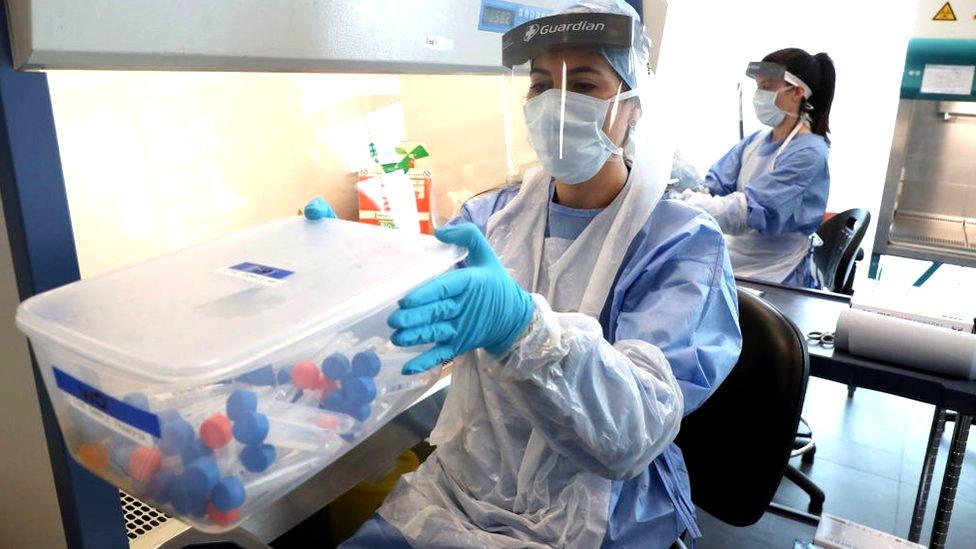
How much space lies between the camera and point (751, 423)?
1.21m

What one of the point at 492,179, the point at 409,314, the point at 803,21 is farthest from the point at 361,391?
the point at 803,21

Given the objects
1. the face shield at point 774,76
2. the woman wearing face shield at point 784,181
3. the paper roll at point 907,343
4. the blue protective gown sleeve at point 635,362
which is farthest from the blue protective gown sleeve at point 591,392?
the face shield at point 774,76

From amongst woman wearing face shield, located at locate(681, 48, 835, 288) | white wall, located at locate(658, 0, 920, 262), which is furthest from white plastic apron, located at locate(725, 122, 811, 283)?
white wall, located at locate(658, 0, 920, 262)

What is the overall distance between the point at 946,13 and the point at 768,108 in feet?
3.89

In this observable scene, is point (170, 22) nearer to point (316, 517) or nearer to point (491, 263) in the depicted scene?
point (491, 263)

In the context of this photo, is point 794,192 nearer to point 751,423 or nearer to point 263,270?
point 751,423

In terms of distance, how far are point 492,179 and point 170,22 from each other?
1185mm

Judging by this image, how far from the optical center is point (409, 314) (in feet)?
2.13

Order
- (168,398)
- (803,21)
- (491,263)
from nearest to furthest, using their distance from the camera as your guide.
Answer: (168,398), (491,263), (803,21)

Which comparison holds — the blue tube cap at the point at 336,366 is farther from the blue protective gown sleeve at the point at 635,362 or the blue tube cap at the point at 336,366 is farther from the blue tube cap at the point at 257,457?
the blue protective gown sleeve at the point at 635,362

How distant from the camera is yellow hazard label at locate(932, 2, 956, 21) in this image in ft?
10.8

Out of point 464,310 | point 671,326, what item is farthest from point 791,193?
point 464,310

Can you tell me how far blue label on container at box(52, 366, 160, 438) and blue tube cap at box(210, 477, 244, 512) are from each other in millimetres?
66

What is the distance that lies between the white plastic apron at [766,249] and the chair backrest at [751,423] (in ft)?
5.59
